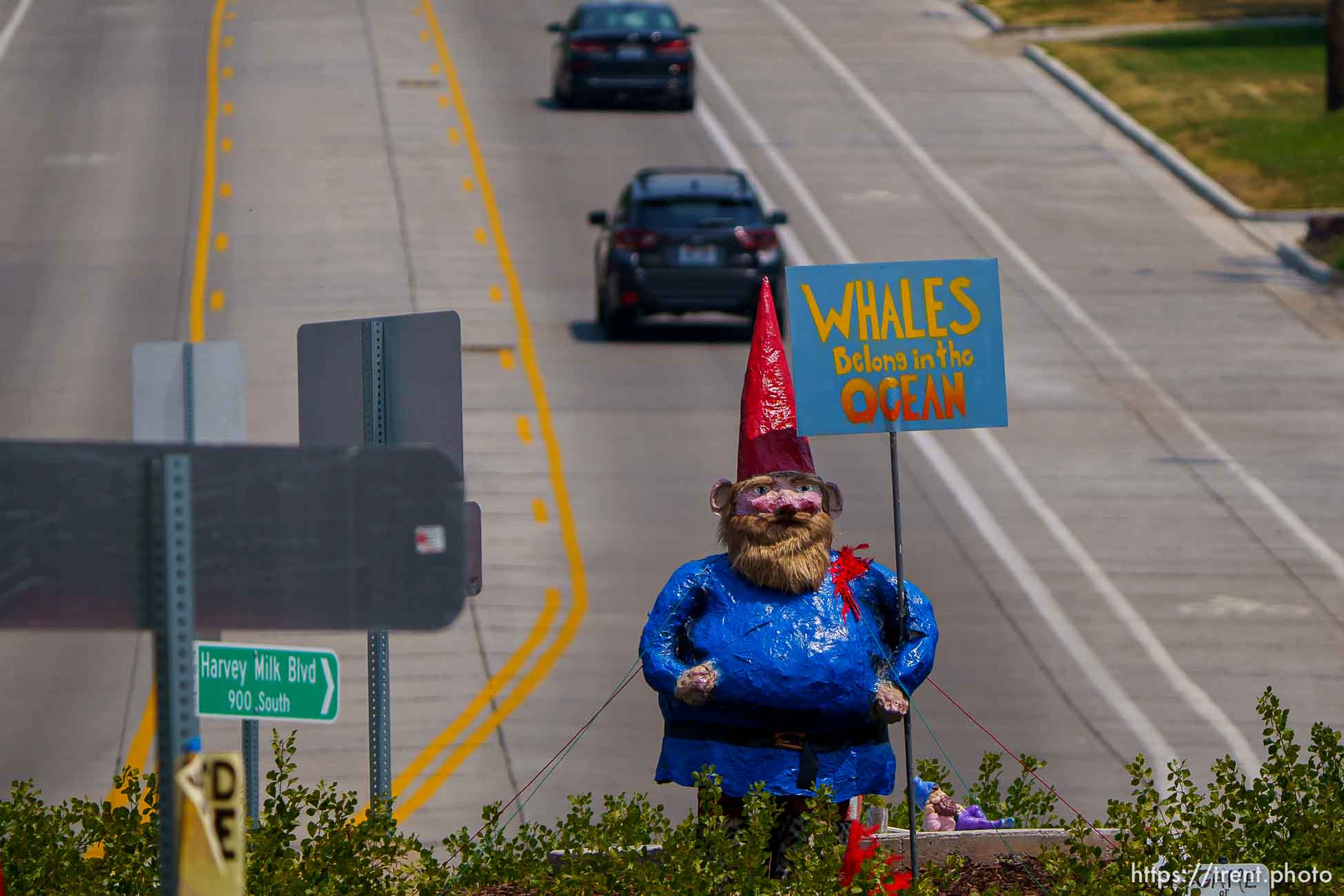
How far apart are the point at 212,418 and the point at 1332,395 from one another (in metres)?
17.5

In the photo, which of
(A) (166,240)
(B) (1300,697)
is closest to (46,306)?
(A) (166,240)

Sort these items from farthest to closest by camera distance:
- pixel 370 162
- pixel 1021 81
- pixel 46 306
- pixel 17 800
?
pixel 1021 81, pixel 370 162, pixel 46 306, pixel 17 800

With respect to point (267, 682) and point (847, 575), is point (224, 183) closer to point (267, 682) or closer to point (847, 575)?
point (847, 575)

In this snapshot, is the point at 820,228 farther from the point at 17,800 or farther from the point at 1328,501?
the point at 17,800

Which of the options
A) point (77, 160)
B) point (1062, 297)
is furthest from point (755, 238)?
point (77, 160)

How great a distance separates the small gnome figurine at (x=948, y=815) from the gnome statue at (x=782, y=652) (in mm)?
1465

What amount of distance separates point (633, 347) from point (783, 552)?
17816 mm

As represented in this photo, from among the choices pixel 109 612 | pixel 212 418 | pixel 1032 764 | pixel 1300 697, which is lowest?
pixel 1300 697

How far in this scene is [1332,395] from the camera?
23.9 metres

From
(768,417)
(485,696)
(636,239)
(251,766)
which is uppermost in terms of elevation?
(768,417)

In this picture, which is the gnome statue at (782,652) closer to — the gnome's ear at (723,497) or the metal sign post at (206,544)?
the gnome's ear at (723,497)

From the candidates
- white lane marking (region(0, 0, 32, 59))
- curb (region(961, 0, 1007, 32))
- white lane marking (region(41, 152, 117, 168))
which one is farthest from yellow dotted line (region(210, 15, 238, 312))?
curb (region(961, 0, 1007, 32))

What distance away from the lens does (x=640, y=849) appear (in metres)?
8.52

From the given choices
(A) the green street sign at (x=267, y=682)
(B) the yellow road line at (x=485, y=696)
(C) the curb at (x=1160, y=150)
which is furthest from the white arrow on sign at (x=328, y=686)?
(C) the curb at (x=1160, y=150)
